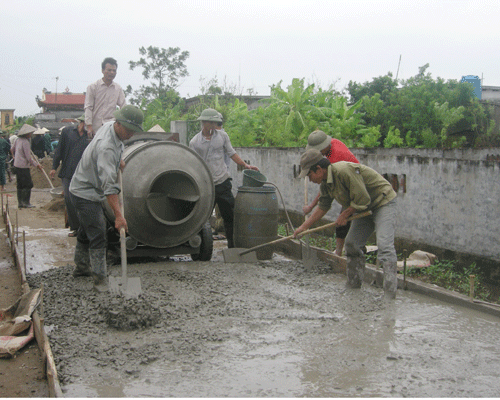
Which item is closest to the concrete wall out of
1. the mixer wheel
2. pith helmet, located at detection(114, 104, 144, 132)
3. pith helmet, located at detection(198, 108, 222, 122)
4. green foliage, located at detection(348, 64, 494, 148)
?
pith helmet, located at detection(198, 108, 222, 122)

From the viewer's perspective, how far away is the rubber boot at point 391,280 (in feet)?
16.2

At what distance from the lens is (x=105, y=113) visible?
7.21m

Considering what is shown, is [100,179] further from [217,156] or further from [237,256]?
[217,156]

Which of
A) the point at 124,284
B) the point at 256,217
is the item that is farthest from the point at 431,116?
the point at 124,284

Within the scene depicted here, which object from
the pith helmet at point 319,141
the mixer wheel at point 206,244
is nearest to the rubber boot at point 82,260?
the mixer wheel at point 206,244

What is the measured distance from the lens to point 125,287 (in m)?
4.84

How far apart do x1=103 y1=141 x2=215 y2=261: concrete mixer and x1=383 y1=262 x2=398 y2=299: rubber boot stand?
2.39 m

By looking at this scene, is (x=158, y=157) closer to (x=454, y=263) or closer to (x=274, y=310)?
(x=274, y=310)

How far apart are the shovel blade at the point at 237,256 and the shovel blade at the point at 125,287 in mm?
1716

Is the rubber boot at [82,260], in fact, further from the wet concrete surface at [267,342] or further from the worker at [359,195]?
the worker at [359,195]

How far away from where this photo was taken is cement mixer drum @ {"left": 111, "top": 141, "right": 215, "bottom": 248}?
6.03 metres

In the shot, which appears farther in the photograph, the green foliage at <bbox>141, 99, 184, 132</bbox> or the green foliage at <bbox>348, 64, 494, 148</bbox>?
the green foliage at <bbox>141, 99, 184, 132</bbox>

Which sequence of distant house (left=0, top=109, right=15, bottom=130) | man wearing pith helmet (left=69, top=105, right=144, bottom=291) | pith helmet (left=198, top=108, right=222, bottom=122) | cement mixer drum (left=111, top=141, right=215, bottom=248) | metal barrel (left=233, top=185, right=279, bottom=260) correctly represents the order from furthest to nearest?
distant house (left=0, top=109, right=15, bottom=130) < pith helmet (left=198, top=108, right=222, bottom=122) < metal barrel (left=233, top=185, right=279, bottom=260) < cement mixer drum (left=111, top=141, right=215, bottom=248) < man wearing pith helmet (left=69, top=105, right=144, bottom=291)

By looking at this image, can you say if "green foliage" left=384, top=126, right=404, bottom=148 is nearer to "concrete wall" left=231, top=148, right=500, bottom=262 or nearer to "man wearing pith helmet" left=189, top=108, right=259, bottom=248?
"concrete wall" left=231, top=148, right=500, bottom=262
